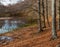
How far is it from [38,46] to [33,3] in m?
18.6

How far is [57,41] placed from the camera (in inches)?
455

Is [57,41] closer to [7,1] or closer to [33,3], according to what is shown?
[33,3]

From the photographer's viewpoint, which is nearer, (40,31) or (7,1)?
(40,31)

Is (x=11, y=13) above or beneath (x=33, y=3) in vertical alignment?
beneath

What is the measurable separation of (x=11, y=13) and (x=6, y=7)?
6.93m

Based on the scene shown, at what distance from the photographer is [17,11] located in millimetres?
53781

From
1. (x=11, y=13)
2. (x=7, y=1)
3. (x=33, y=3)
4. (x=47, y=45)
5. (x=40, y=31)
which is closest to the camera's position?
(x=47, y=45)

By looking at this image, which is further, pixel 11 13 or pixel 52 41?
pixel 11 13

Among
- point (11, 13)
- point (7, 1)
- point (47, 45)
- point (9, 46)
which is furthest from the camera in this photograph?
point (7, 1)

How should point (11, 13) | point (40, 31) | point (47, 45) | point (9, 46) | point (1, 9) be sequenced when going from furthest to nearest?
point (1, 9) → point (11, 13) → point (40, 31) → point (9, 46) → point (47, 45)

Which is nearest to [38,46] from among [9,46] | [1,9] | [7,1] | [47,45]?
[47,45]

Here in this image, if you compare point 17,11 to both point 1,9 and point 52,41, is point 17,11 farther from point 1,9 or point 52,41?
point 52,41

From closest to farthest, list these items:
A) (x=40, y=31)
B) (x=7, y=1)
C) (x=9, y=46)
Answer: (x=9, y=46) < (x=40, y=31) < (x=7, y=1)

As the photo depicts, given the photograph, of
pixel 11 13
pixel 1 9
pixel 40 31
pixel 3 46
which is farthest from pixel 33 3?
pixel 1 9
